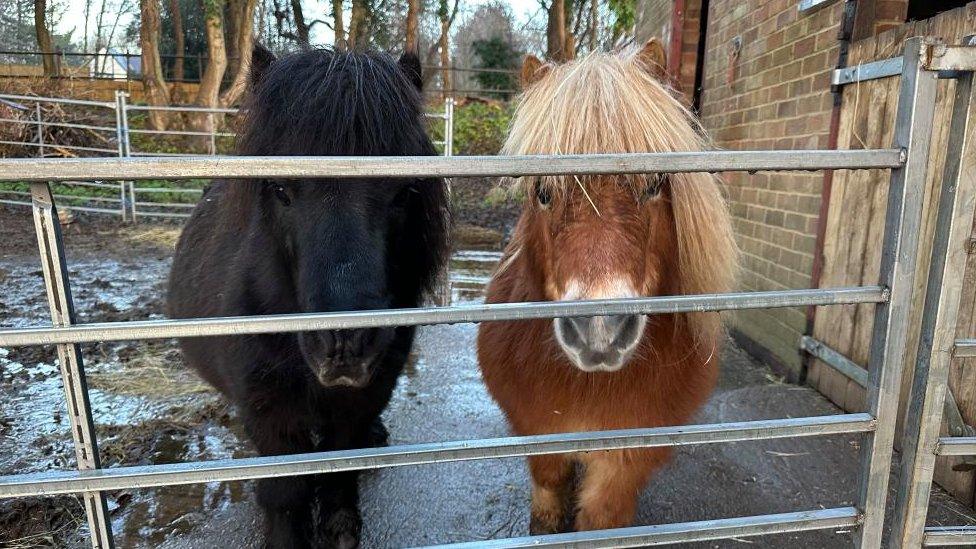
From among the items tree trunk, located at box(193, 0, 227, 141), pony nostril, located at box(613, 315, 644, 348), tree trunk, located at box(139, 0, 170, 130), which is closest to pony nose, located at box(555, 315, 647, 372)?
pony nostril, located at box(613, 315, 644, 348)

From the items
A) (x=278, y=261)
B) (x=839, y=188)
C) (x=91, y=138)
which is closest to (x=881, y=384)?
(x=278, y=261)

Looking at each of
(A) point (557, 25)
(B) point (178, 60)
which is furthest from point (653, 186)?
(B) point (178, 60)

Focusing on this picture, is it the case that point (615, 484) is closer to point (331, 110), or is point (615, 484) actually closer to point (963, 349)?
point (963, 349)

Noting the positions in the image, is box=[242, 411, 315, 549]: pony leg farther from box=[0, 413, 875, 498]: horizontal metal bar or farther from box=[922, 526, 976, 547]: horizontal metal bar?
box=[922, 526, 976, 547]: horizontal metal bar

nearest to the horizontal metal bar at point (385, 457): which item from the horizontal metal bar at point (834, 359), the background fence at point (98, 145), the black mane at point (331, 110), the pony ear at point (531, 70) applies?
the black mane at point (331, 110)

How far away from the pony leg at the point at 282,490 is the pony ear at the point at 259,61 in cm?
132

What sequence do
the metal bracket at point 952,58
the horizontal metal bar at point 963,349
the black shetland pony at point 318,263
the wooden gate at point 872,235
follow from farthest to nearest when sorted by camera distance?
the wooden gate at point 872,235 → the black shetland pony at point 318,263 → the horizontal metal bar at point 963,349 → the metal bracket at point 952,58

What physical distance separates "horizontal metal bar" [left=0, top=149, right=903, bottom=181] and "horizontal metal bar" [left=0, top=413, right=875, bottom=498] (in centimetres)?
63

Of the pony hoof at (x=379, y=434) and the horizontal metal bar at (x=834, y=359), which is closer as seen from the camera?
the pony hoof at (x=379, y=434)

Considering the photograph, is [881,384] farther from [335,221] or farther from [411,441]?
[411,441]

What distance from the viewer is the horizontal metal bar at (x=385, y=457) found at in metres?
1.19

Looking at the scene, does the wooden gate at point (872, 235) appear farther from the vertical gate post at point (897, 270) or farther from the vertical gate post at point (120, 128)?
the vertical gate post at point (120, 128)

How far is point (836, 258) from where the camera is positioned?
366cm

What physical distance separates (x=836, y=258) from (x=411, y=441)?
3.06m
